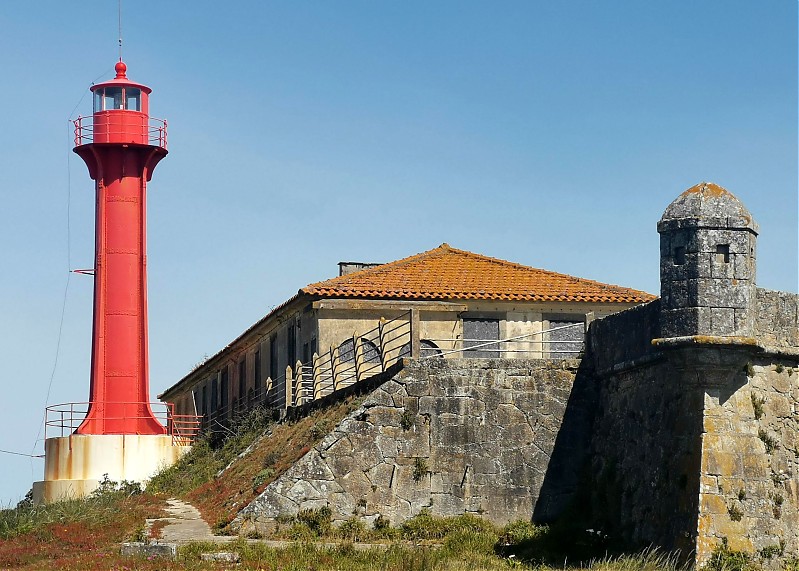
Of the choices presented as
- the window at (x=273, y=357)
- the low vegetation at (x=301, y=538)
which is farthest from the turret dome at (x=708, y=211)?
the window at (x=273, y=357)

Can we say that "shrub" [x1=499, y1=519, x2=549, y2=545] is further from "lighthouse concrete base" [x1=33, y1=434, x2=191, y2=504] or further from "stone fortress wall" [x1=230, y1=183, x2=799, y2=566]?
"lighthouse concrete base" [x1=33, y1=434, x2=191, y2=504]

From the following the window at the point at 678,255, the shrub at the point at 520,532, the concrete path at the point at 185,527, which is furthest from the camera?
the shrub at the point at 520,532

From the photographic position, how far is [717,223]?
71.5ft

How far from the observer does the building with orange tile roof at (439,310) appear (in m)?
32.2

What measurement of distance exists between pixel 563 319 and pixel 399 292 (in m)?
3.88

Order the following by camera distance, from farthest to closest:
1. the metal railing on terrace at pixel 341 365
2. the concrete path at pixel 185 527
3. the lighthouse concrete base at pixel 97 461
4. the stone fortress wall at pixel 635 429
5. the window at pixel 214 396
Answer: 1. the window at pixel 214 396
2. the lighthouse concrete base at pixel 97 461
3. the metal railing on terrace at pixel 341 365
4. the concrete path at pixel 185 527
5. the stone fortress wall at pixel 635 429

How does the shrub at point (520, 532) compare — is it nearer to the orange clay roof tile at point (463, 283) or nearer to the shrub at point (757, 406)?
the shrub at point (757, 406)

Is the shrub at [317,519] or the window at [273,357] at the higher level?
the window at [273,357]

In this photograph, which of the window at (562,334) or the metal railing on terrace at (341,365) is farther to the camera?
the window at (562,334)

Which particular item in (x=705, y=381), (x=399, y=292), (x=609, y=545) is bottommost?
(x=609, y=545)

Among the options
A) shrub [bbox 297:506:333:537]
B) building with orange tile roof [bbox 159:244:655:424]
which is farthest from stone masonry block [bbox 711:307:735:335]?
building with orange tile roof [bbox 159:244:655:424]

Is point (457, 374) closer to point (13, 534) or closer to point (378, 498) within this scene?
point (378, 498)

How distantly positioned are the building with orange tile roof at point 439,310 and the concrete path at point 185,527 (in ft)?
14.2

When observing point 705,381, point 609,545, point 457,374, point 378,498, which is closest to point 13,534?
point 378,498
